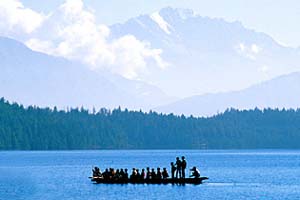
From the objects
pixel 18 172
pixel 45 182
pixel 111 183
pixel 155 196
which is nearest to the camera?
pixel 155 196

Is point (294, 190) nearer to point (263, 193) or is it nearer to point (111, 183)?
point (263, 193)

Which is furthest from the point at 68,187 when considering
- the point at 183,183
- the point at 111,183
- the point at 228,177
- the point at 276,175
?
the point at 276,175

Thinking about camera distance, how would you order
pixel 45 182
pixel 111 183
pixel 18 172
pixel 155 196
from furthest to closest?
1. pixel 18 172
2. pixel 45 182
3. pixel 111 183
4. pixel 155 196

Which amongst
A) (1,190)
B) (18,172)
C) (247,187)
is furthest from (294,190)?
(18,172)

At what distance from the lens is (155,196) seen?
93250 mm

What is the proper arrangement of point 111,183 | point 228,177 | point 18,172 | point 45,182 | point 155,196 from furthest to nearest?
point 18,172 → point 228,177 → point 45,182 → point 111,183 → point 155,196

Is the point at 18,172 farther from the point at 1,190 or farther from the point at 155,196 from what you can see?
the point at 155,196

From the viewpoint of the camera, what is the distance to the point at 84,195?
9619 centimetres

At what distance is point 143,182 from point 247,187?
11847 millimetres

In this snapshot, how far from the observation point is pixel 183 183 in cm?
10612

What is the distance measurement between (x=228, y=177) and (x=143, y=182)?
863 inches

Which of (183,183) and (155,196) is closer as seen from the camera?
(155,196)

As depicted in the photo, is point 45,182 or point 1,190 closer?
point 1,190

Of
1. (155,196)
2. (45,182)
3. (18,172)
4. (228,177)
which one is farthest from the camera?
(18,172)
